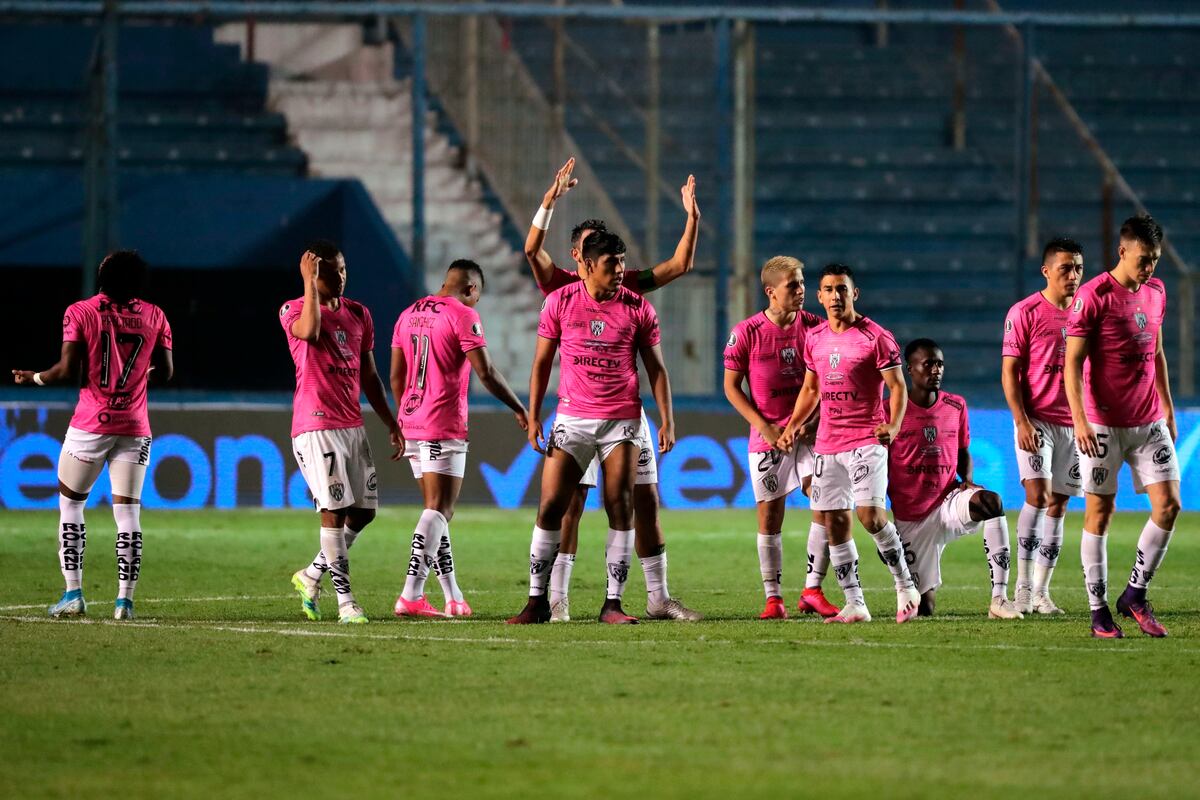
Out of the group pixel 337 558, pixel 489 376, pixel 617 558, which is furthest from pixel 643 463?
pixel 337 558

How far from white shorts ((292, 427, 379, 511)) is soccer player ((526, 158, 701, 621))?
1.03 meters

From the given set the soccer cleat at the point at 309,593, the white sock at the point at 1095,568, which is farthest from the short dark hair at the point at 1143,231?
the soccer cleat at the point at 309,593

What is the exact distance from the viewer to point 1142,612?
898 centimetres

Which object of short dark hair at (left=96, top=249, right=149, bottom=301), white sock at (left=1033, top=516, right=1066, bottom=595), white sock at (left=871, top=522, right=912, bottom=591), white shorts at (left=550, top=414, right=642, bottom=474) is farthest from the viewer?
white sock at (left=1033, top=516, right=1066, bottom=595)

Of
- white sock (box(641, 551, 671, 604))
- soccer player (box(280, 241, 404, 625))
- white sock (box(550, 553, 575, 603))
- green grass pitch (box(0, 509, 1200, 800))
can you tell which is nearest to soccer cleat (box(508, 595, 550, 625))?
green grass pitch (box(0, 509, 1200, 800))

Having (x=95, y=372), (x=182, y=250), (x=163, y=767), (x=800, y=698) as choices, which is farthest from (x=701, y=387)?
(x=163, y=767)

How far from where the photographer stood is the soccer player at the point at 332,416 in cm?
959

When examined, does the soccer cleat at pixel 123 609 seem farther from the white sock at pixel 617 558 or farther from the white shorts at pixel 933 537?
the white shorts at pixel 933 537

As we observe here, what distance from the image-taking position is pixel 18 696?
23.6 ft

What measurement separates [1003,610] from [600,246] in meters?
2.79

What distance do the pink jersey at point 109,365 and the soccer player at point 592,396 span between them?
2061 millimetres

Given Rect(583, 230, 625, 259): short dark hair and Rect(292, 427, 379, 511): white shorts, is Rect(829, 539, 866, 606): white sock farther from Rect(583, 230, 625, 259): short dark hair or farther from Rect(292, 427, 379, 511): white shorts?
Rect(292, 427, 379, 511): white shorts

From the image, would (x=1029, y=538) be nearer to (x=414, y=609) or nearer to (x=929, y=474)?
(x=929, y=474)

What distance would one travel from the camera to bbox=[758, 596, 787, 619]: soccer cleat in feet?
32.8
